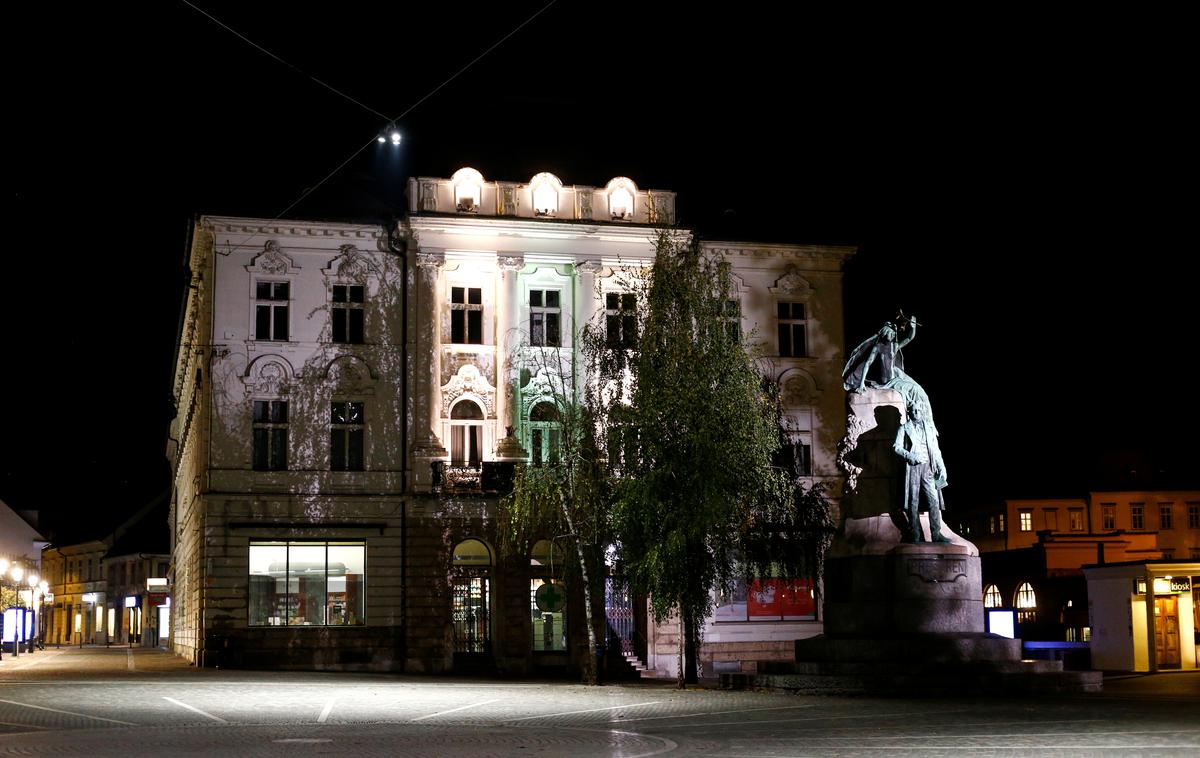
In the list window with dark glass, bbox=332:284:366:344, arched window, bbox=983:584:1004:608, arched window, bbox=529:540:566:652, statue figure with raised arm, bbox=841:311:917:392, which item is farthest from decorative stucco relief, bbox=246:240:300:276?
arched window, bbox=983:584:1004:608

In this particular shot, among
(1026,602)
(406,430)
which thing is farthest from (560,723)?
(1026,602)

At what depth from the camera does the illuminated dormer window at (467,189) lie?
44719 millimetres

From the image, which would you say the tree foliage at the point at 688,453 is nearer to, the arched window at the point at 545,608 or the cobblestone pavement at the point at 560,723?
the cobblestone pavement at the point at 560,723

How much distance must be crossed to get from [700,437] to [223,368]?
60.6 feet

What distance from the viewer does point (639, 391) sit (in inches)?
1237

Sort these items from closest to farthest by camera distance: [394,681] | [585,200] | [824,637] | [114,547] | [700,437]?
[824,637] → [700,437] → [394,681] → [585,200] → [114,547]

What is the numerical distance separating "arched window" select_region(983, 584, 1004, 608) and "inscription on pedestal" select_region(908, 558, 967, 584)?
50.4 metres

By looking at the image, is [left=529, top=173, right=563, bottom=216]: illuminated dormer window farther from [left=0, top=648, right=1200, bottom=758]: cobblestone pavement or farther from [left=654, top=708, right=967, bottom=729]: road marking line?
[left=654, top=708, right=967, bottom=729]: road marking line

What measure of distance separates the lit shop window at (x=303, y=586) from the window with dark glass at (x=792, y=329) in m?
15.9

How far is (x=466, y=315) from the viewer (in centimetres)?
4519

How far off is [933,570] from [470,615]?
21.6 meters

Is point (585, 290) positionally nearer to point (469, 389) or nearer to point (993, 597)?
point (469, 389)

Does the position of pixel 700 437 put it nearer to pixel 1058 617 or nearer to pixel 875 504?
pixel 875 504

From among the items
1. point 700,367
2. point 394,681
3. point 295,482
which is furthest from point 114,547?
point 700,367
